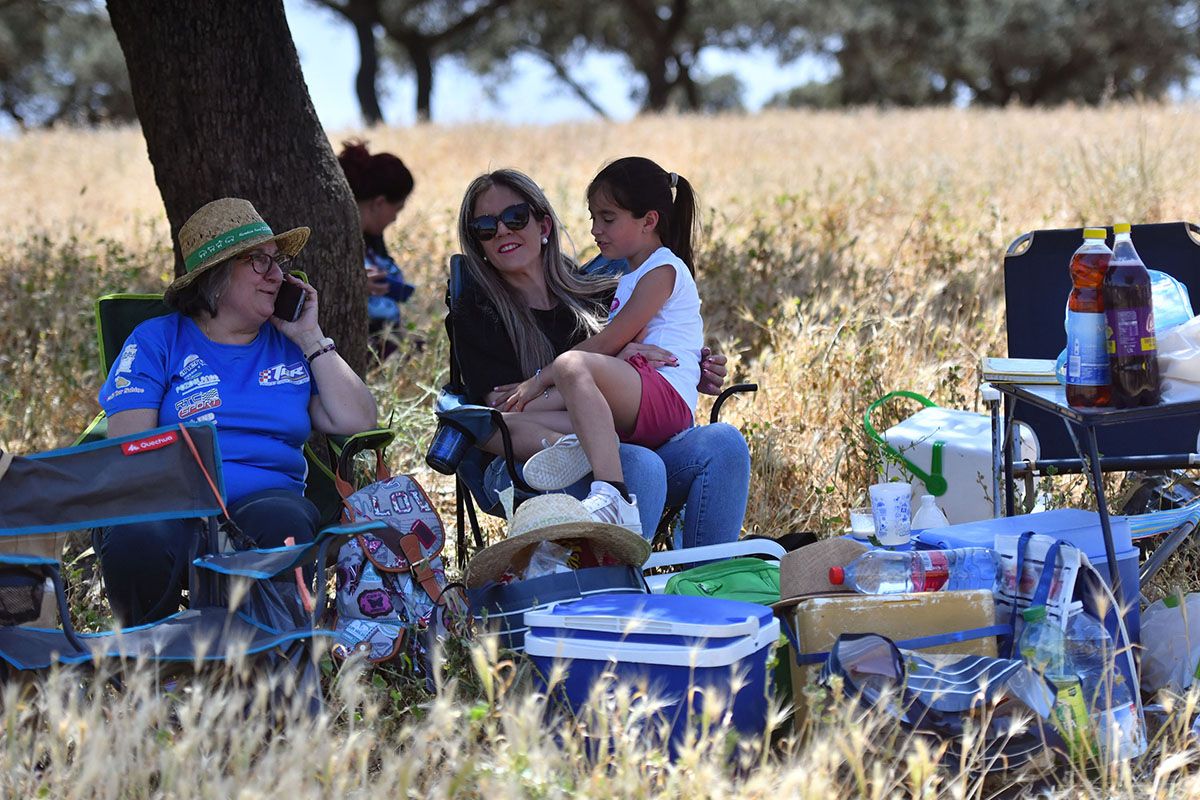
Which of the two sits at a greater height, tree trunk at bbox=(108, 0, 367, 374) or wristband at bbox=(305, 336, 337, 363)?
tree trunk at bbox=(108, 0, 367, 374)

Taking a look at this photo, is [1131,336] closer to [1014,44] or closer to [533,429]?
[533,429]

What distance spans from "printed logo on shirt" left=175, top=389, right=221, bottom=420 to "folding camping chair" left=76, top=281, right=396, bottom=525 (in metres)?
0.23

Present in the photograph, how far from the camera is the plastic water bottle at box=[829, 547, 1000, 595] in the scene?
2.98 m

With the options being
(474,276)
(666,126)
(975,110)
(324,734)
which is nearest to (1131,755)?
(324,734)

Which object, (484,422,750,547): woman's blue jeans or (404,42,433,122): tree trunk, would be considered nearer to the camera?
(484,422,750,547): woman's blue jeans

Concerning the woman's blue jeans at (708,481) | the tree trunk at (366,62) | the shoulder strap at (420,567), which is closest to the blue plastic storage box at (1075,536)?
the woman's blue jeans at (708,481)

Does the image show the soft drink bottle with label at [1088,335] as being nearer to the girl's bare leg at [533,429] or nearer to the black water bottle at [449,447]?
the girl's bare leg at [533,429]

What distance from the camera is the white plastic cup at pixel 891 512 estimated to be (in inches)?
126

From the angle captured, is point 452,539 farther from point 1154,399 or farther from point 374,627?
point 1154,399

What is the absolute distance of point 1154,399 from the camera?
2.95 meters

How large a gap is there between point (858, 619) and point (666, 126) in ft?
38.5

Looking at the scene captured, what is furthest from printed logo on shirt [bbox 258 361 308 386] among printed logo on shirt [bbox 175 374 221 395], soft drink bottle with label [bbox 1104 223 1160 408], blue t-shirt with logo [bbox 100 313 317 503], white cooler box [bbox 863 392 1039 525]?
soft drink bottle with label [bbox 1104 223 1160 408]

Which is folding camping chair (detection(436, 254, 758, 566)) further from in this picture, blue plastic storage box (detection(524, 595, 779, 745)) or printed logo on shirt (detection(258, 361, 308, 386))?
blue plastic storage box (detection(524, 595, 779, 745))

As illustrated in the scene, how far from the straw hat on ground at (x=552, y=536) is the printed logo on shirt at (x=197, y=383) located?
3.05 feet
